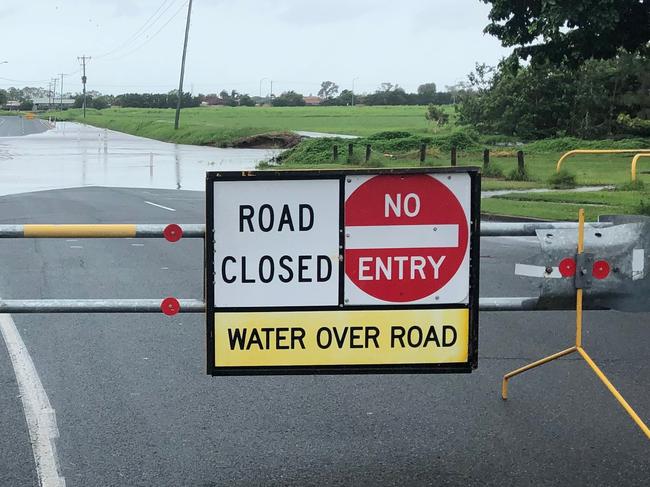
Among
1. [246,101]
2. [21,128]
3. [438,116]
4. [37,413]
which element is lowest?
[37,413]

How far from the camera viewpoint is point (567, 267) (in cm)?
517

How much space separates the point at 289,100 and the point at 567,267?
600ft

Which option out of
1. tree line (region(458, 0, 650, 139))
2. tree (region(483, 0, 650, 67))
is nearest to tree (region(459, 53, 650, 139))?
tree line (region(458, 0, 650, 139))

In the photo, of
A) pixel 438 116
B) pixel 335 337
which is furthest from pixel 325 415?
pixel 438 116

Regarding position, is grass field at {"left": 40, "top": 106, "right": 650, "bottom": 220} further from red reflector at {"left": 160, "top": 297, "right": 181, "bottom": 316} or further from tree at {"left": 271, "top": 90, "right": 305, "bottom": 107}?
tree at {"left": 271, "top": 90, "right": 305, "bottom": 107}

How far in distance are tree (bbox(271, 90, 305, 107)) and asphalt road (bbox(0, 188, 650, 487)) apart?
177m

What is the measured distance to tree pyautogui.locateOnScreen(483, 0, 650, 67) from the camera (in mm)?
14969

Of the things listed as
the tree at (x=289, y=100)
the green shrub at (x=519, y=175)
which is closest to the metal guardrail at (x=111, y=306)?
the green shrub at (x=519, y=175)

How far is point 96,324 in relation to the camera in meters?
8.52

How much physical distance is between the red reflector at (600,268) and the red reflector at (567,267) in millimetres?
102

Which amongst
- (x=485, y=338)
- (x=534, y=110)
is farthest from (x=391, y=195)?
(x=534, y=110)

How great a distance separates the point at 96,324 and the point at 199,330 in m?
0.95

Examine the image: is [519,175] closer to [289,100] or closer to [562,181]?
[562,181]

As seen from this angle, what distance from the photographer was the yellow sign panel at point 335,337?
15.8 feet
